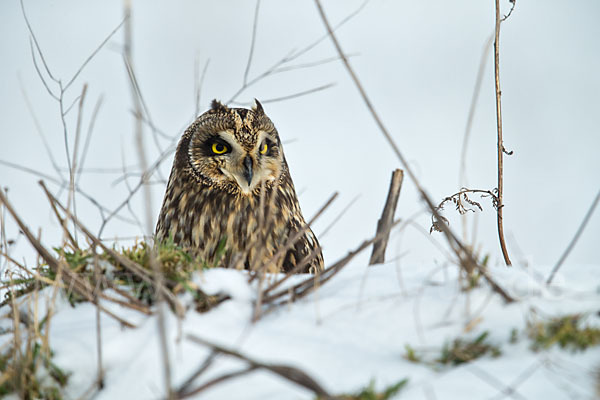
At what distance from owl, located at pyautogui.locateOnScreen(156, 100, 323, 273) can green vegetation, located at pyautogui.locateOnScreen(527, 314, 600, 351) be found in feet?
5.42

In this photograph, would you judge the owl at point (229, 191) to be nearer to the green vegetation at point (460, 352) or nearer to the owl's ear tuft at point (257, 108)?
the owl's ear tuft at point (257, 108)

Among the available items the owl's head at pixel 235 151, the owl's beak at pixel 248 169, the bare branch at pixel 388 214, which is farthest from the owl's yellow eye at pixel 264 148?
the bare branch at pixel 388 214

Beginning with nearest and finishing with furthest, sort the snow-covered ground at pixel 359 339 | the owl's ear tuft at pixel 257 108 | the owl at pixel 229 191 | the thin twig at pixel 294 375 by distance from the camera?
the thin twig at pixel 294 375 < the snow-covered ground at pixel 359 339 < the owl at pixel 229 191 < the owl's ear tuft at pixel 257 108

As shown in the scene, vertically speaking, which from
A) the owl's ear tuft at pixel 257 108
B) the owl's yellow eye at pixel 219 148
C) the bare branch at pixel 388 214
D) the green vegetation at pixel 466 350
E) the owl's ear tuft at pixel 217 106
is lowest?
the green vegetation at pixel 466 350

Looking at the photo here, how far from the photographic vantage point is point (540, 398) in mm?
1379

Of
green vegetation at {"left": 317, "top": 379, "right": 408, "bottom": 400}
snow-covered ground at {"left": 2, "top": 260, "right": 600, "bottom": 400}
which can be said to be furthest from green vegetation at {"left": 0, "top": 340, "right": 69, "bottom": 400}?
green vegetation at {"left": 317, "top": 379, "right": 408, "bottom": 400}

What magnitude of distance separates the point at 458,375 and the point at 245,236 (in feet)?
6.09

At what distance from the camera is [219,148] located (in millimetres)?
3318

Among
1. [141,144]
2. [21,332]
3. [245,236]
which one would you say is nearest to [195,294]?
[21,332]

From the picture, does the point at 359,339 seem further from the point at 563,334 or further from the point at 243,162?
the point at 243,162

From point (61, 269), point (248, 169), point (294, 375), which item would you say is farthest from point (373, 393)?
point (248, 169)

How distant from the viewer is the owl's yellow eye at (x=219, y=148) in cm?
331

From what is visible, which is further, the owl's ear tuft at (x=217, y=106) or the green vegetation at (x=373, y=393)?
the owl's ear tuft at (x=217, y=106)

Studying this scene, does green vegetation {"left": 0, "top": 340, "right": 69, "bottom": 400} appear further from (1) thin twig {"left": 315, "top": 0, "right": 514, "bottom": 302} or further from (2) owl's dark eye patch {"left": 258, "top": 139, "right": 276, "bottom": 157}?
(2) owl's dark eye patch {"left": 258, "top": 139, "right": 276, "bottom": 157}
